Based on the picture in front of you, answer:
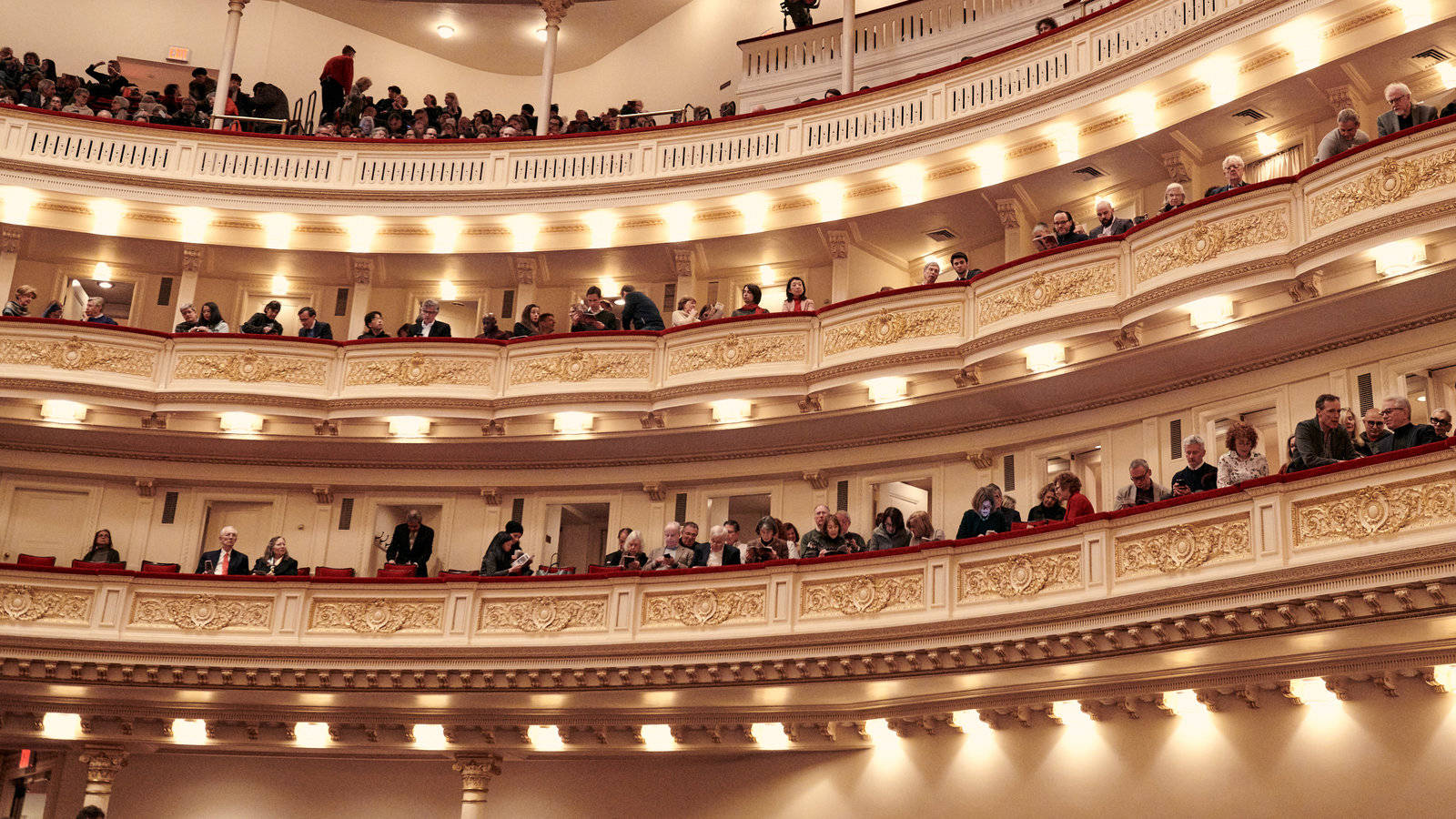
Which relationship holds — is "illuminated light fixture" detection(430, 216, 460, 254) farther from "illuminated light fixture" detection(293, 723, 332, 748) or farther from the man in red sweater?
"illuminated light fixture" detection(293, 723, 332, 748)

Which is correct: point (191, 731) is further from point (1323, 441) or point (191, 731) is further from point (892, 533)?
point (1323, 441)

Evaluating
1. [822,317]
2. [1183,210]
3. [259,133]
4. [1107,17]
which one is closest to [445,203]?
[259,133]

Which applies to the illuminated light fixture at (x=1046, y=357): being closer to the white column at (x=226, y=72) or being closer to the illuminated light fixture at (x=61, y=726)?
the illuminated light fixture at (x=61, y=726)

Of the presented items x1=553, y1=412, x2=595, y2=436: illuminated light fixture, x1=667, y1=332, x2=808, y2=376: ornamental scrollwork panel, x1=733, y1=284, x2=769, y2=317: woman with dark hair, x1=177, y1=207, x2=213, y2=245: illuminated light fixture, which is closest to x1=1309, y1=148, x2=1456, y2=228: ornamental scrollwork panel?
x1=667, y1=332, x2=808, y2=376: ornamental scrollwork panel

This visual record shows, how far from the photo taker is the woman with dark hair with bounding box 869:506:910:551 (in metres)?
13.3

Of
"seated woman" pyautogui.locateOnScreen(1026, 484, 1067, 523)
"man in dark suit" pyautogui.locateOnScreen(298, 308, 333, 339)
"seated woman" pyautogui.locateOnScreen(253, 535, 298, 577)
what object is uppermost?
"man in dark suit" pyautogui.locateOnScreen(298, 308, 333, 339)

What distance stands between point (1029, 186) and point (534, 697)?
25.5 ft

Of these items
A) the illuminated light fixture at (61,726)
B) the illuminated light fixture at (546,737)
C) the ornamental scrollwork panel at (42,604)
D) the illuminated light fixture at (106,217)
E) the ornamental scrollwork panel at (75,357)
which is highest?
the illuminated light fixture at (106,217)

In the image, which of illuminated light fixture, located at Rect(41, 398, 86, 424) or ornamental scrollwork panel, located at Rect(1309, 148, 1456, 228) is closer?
ornamental scrollwork panel, located at Rect(1309, 148, 1456, 228)

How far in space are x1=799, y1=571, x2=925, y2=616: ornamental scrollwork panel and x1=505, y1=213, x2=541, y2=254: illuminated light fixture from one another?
7.26 metres

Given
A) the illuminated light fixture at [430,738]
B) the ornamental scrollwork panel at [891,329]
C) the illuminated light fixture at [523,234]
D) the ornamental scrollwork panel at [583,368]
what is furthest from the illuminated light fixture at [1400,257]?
the illuminated light fixture at [523,234]

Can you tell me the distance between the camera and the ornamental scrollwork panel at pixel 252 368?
16.6 meters

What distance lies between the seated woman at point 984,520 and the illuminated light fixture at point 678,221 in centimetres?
642

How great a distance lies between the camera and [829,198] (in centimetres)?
1719
